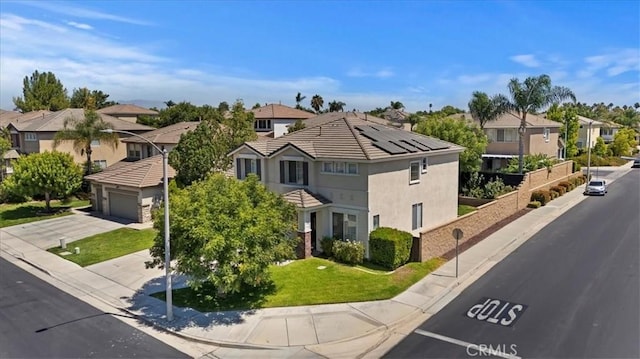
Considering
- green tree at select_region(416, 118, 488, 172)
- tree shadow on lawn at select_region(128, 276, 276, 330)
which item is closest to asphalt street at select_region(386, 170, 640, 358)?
tree shadow on lawn at select_region(128, 276, 276, 330)

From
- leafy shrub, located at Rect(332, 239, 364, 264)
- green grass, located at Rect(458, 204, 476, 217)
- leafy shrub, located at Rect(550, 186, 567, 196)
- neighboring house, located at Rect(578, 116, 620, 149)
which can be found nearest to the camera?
leafy shrub, located at Rect(332, 239, 364, 264)

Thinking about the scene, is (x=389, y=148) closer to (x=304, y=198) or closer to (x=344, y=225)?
(x=344, y=225)

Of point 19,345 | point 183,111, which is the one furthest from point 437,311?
point 183,111

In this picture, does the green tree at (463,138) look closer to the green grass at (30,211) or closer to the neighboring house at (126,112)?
the green grass at (30,211)

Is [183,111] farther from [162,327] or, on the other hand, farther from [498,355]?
[498,355]

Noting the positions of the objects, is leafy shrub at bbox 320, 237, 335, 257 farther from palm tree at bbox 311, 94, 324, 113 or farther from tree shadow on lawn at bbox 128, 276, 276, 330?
palm tree at bbox 311, 94, 324, 113
